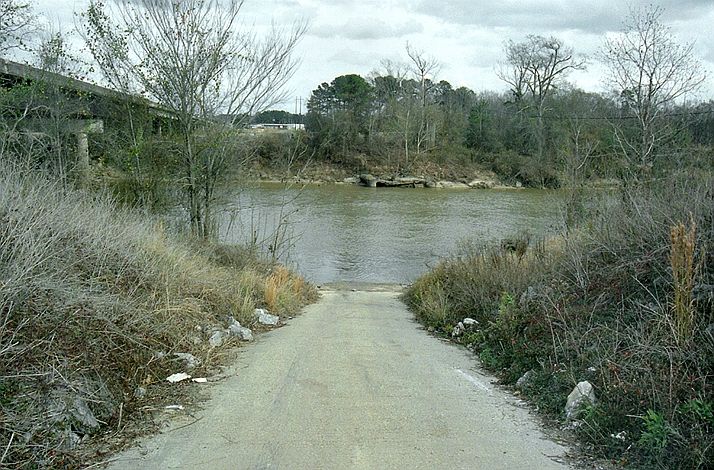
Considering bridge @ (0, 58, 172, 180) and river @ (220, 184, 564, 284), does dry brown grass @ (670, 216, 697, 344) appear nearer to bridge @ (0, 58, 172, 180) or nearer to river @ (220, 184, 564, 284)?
river @ (220, 184, 564, 284)

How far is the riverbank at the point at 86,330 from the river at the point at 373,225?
909 cm

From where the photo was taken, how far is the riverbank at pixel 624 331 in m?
4.87

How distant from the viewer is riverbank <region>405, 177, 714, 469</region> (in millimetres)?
4867

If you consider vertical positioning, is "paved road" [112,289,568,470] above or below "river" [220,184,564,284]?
above

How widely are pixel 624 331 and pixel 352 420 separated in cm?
291

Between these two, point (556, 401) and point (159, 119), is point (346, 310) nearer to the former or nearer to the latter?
point (159, 119)

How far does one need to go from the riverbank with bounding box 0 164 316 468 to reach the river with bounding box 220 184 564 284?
29.8 feet

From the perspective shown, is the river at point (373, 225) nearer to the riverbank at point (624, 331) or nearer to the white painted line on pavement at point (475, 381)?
the riverbank at point (624, 331)

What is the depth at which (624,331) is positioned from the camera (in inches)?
251

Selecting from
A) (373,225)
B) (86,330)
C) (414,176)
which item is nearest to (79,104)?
(86,330)

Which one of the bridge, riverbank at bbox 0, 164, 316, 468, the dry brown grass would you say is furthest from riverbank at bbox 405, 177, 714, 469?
the bridge

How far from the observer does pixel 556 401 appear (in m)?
5.93

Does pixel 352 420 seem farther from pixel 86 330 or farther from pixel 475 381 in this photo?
pixel 86 330

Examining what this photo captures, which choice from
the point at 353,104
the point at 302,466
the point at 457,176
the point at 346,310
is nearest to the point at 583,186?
the point at 346,310
